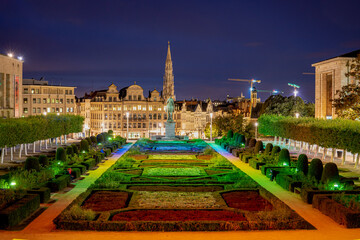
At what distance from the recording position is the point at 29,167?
65.6ft

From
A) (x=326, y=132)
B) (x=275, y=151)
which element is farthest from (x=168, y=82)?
(x=275, y=151)

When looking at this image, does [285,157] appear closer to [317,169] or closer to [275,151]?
[275,151]

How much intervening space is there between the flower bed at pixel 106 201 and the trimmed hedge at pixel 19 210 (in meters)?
1.93

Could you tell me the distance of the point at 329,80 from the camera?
6169 centimetres

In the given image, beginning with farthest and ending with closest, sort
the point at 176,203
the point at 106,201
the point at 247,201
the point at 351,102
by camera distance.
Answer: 1. the point at 351,102
2. the point at 247,201
3. the point at 106,201
4. the point at 176,203

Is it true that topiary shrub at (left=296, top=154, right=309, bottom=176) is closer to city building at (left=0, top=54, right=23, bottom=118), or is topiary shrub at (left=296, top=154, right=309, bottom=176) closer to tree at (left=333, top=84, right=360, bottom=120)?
tree at (left=333, top=84, right=360, bottom=120)

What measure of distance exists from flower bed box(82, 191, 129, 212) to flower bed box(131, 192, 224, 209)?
0.53 meters

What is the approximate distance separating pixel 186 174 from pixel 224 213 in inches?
360

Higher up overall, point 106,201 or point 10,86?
point 10,86

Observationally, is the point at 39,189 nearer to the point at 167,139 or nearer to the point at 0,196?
the point at 0,196

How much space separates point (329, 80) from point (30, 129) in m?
47.6

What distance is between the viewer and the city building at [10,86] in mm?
64188

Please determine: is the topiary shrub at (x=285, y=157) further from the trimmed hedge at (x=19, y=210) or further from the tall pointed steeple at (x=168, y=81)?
the tall pointed steeple at (x=168, y=81)

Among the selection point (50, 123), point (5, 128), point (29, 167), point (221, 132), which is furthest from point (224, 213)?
point (221, 132)
